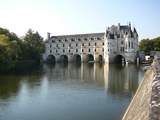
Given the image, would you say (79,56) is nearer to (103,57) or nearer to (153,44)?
(103,57)

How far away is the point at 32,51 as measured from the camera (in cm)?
10606

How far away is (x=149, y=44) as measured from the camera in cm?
12394

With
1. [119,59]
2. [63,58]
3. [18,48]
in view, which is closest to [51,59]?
[63,58]

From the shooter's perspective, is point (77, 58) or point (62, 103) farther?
point (77, 58)

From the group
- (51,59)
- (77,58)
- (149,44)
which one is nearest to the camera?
(51,59)

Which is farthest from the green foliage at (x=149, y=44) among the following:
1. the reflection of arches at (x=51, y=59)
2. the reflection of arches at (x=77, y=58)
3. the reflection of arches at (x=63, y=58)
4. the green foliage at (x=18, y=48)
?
the green foliage at (x=18, y=48)

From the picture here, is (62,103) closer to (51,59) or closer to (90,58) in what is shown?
(51,59)

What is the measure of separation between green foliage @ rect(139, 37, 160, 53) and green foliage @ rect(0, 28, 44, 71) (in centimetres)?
3959

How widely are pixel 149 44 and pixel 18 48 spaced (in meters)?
58.3

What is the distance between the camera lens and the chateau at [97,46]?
10288 centimetres

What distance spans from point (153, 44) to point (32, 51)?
47.1 metres

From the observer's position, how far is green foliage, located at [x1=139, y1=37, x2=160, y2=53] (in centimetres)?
12007

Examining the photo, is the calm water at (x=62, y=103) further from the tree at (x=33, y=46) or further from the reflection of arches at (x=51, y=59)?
the reflection of arches at (x=51, y=59)

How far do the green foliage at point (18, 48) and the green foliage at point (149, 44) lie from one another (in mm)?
39591
